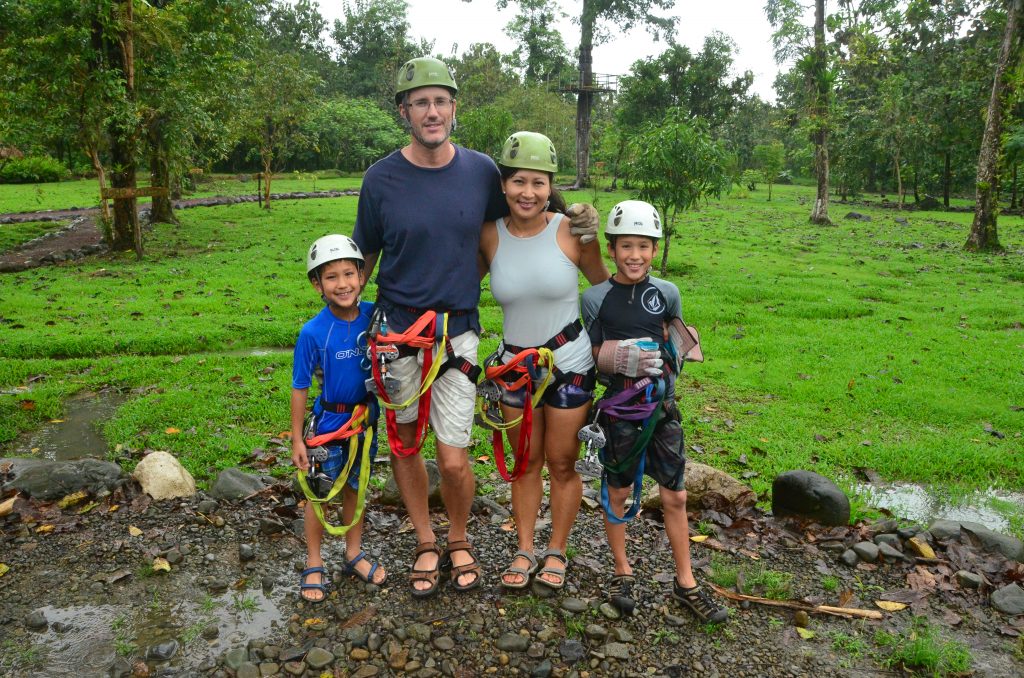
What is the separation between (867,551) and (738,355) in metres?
5.34

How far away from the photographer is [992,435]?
7.25 m

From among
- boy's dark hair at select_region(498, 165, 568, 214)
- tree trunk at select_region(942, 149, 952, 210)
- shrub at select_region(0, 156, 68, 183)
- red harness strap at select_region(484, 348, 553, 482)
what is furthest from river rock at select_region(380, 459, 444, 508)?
shrub at select_region(0, 156, 68, 183)

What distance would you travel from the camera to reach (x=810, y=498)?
5.25m

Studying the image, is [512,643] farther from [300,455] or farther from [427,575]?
[300,455]

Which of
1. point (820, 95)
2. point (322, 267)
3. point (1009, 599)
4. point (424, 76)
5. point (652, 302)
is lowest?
point (1009, 599)

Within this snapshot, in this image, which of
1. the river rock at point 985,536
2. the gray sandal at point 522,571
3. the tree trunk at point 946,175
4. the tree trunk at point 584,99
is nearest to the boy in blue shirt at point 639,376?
the gray sandal at point 522,571

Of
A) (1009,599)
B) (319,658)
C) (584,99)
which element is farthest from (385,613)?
(584,99)

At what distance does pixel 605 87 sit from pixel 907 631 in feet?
131

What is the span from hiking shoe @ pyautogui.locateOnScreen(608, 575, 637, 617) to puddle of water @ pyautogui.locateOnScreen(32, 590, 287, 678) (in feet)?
6.13

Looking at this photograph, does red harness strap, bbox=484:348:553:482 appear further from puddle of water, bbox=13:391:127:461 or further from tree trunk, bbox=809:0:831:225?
tree trunk, bbox=809:0:831:225

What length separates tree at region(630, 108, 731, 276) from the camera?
15.1 meters

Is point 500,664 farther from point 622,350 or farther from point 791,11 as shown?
point 791,11

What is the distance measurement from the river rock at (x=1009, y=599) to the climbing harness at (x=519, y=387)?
2.95m

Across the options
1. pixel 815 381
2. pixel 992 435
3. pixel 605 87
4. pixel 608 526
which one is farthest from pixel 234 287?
pixel 605 87
